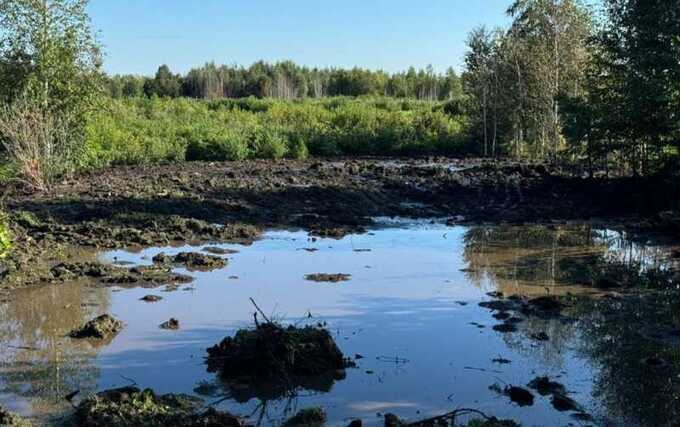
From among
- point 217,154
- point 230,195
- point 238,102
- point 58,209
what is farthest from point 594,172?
point 238,102

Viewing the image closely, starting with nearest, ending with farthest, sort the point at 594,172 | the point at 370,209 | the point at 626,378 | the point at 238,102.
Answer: the point at 626,378 < the point at 370,209 < the point at 594,172 < the point at 238,102

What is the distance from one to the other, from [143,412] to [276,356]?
4.61ft

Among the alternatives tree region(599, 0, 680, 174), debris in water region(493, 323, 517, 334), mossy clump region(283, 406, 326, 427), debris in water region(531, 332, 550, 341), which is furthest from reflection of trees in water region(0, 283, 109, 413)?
tree region(599, 0, 680, 174)

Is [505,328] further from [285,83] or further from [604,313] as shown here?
[285,83]

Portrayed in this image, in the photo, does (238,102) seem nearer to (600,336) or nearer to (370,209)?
(370,209)

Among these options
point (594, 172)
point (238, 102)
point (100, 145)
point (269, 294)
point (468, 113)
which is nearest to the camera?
point (269, 294)

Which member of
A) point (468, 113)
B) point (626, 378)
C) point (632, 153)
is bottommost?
point (626, 378)

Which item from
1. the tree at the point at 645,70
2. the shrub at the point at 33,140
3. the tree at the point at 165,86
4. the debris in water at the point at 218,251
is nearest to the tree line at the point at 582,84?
the tree at the point at 645,70

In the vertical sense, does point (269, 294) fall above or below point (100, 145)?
below

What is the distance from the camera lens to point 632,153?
17719 millimetres

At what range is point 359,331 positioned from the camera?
775 centimetres

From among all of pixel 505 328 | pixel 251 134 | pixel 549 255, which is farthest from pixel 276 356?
pixel 251 134

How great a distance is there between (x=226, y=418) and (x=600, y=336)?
4.26m

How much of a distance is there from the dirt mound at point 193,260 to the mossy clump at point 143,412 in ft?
16.7
